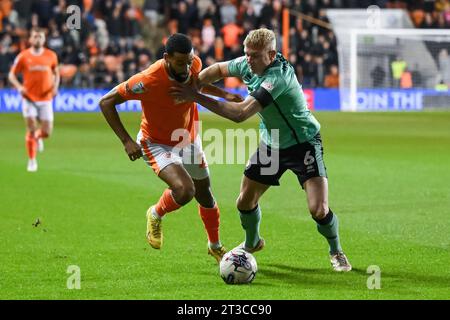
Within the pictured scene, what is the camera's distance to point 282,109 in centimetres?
839

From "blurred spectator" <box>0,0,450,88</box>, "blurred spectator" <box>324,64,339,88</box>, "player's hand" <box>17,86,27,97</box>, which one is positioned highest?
"blurred spectator" <box>0,0,450,88</box>

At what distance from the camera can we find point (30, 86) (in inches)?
704

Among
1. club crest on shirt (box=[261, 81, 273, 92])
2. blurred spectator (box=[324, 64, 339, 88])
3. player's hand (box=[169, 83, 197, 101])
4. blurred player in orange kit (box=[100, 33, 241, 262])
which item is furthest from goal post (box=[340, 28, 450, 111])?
player's hand (box=[169, 83, 197, 101])

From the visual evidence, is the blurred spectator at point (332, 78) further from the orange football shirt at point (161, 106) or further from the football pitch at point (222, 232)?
the orange football shirt at point (161, 106)

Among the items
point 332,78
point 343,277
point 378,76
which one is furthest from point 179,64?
point 332,78

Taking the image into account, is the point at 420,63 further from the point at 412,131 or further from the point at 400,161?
the point at 400,161

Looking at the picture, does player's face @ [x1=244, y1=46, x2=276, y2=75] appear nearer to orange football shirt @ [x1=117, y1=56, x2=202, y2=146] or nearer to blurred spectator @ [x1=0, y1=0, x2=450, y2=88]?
orange football shirt @ [x1=117, y1=56, x2=202, y2=146]

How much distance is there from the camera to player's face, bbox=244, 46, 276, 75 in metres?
7.96

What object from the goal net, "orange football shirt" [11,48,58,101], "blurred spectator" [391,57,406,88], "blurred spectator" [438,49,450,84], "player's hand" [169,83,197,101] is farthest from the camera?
"blurred spectator" [391,57,406,88]

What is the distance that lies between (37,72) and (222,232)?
8398 mm

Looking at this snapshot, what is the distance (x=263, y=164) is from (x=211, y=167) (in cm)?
952

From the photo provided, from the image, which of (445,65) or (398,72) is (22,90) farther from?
(445,65)

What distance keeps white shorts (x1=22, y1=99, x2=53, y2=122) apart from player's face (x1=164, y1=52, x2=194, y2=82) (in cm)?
960

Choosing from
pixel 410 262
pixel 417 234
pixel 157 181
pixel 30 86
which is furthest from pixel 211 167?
pixel 410 262
